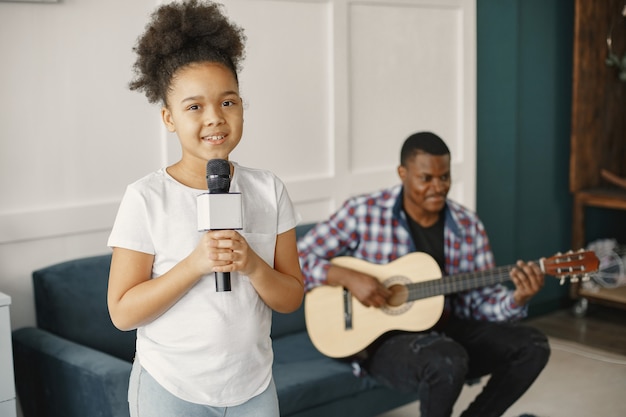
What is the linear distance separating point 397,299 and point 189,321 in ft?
4.51

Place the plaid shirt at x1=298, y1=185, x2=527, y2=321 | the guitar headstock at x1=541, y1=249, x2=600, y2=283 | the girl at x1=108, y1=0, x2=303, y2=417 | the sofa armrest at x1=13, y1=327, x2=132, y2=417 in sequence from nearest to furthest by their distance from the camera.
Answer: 1. the girl at x1=108, y1=0, x2=303, y2=417
2. the sofa armrest at x1=13, y1=327, x2=132, y2=417
3. the guitar headstock at x1=541, y1=249, x2=600, y2=283
4. the plaid shirt at x1=298, y1=185, x2=527, y2=321

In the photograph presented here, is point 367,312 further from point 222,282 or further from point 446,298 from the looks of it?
point 222,282

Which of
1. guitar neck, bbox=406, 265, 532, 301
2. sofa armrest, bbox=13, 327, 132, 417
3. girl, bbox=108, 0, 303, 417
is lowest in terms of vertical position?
sofa armrest, bbox=13, 327, 132, 417

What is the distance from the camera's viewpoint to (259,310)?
1.46 meters

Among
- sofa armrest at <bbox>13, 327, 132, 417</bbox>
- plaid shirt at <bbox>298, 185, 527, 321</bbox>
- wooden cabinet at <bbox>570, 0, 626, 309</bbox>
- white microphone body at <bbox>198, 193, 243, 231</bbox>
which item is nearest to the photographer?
white microphone body at <bbox>198, 193, 243, 231</bbox>

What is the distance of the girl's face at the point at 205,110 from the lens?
4.63ft

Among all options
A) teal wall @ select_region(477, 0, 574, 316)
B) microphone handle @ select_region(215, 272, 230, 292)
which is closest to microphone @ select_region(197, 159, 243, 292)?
microphone handle @ select_region(215, 272, 230, 292)

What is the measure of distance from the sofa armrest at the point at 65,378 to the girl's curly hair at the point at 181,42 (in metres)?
0.95

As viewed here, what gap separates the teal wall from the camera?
4.17 m

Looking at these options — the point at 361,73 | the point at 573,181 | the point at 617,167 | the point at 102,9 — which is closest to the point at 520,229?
the point at 573,181

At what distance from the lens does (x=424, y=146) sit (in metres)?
2.71

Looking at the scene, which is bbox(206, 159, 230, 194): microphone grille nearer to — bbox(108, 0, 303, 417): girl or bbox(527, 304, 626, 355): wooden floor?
bbox(108, 0, 303, 417): girl

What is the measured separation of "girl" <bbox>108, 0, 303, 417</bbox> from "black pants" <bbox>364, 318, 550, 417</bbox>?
110 centimetres

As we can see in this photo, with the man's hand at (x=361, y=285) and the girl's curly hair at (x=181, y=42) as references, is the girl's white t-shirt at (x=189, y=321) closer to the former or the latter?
the girl's curly hair at (x=181, y=42)
